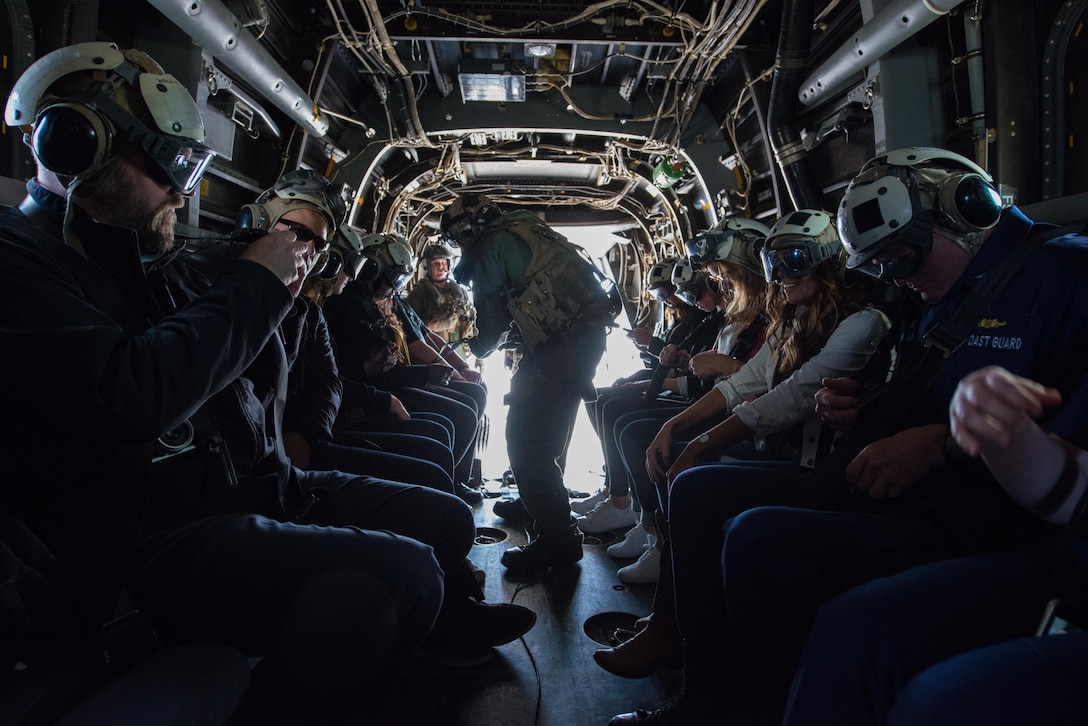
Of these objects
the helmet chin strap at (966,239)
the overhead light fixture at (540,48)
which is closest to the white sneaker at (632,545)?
the helmet chin strap at (966,239)

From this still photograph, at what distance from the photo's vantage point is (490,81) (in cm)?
460

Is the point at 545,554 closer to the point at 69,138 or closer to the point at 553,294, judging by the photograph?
the point at 553,294

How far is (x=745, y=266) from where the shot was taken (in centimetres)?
353

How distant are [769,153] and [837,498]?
320cm

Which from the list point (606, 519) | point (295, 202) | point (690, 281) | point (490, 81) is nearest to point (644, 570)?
point (606, 519)

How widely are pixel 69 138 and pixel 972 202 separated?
2.26m

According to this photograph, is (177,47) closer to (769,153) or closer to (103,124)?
(103,124)

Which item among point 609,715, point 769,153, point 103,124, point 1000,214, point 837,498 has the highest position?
point 769,153

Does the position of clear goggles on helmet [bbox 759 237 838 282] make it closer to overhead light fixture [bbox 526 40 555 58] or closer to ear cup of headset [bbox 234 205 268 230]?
ear cup of headset [bbox 234 205 268 230]

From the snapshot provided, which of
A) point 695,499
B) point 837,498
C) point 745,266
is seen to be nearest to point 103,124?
point 695,499

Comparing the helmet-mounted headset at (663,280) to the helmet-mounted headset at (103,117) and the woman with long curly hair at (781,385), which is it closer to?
the woman with long curly hair at (781,385)

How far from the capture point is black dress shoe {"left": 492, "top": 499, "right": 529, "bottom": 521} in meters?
4.07

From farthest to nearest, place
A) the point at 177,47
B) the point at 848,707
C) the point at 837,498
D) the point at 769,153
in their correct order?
the point at 769,153, the point at 177,47, the point at 837,498, the point at 848,707

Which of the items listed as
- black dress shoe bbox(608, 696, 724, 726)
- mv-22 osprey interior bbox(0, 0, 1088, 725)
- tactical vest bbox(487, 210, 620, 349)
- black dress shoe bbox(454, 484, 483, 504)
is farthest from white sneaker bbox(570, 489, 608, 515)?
black dress shoe bbox(608, 696, 724, 726)
